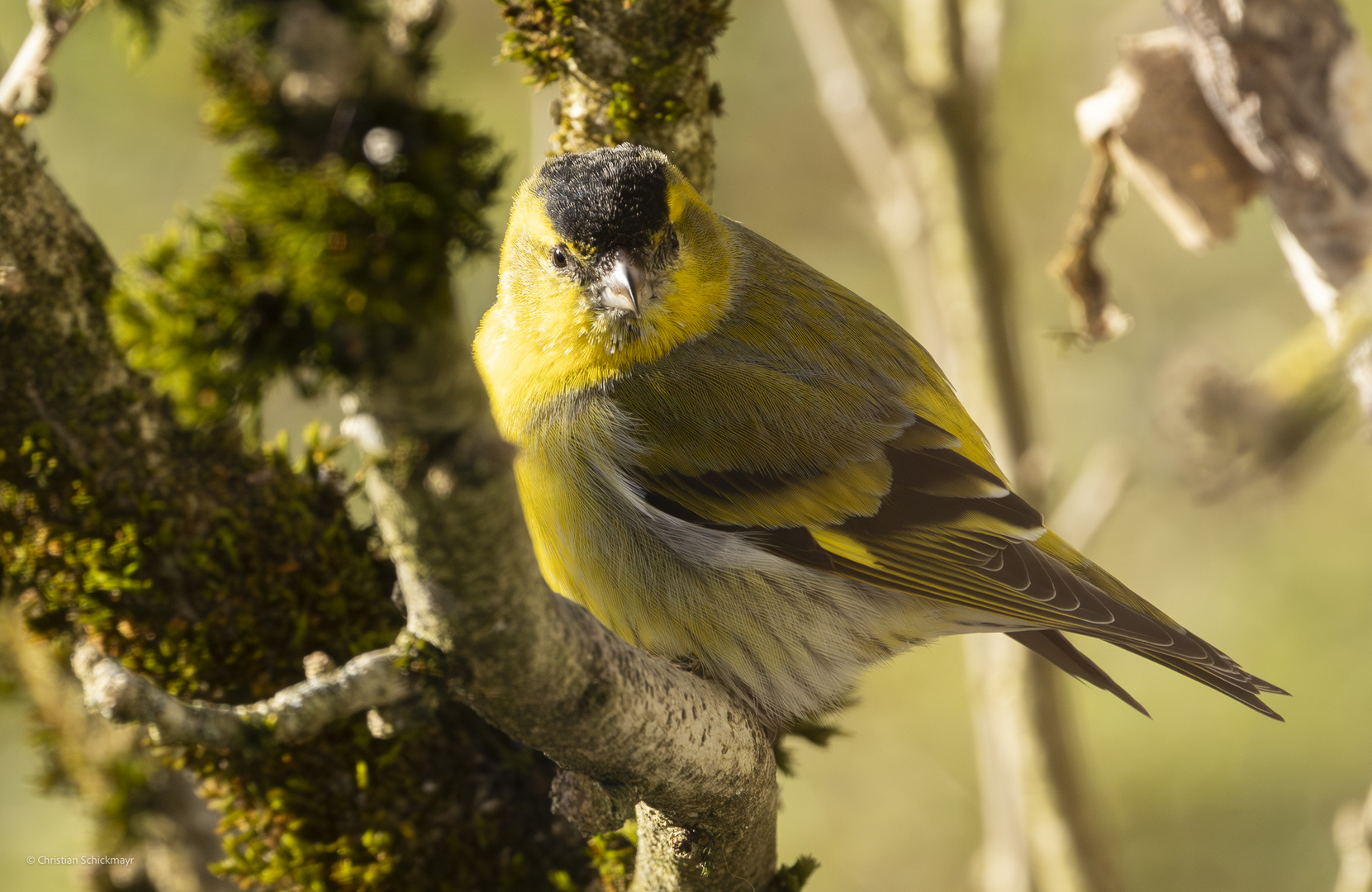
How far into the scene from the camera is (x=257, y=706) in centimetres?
168

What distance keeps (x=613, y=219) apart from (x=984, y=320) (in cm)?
198

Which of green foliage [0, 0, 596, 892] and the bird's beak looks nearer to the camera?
green foliage [0, 0, 596, 892]

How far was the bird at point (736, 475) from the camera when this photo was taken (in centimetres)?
262

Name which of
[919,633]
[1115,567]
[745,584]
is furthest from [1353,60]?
[1115,567]

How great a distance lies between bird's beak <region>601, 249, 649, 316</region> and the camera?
105 inches

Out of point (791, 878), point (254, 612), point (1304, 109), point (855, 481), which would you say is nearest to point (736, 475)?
point (855, 481)

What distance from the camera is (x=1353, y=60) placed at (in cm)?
310

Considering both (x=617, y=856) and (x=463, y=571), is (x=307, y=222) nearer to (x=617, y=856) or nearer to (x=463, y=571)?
(x=463, y=571)

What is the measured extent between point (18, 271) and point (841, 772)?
624 centimetres

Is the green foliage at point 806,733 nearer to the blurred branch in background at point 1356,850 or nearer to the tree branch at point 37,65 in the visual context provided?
the blurred branch in background at point 1356,850

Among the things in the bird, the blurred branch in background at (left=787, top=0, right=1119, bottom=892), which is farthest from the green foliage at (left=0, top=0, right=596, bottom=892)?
the blurred branch in background at (left=787, top=0, right=1119, bottom=892)

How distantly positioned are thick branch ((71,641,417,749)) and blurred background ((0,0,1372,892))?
447 cm

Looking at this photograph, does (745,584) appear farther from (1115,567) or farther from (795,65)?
(795,65)

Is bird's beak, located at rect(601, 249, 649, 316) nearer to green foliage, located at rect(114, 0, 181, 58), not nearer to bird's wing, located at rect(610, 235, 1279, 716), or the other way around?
bird's wing, located at rect(610, 235, 1279, 716)
